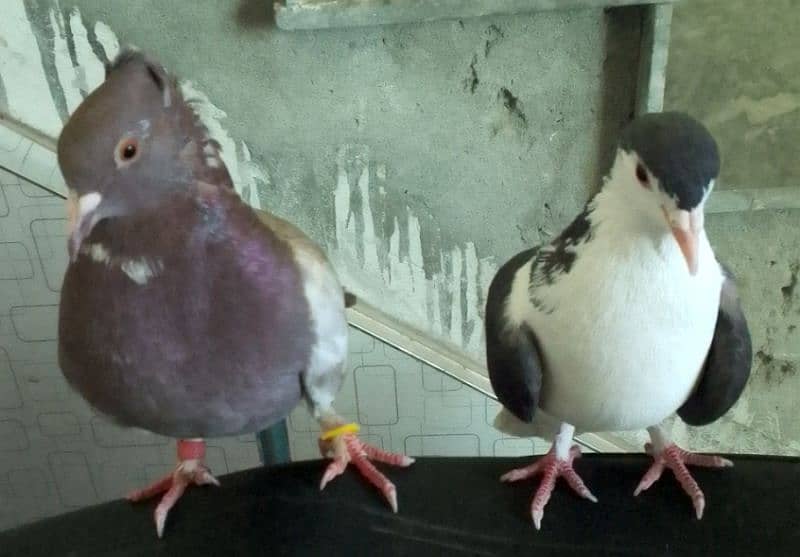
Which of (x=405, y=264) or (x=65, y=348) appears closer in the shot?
(x=65, y=348)

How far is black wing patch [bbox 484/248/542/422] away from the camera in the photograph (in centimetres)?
64

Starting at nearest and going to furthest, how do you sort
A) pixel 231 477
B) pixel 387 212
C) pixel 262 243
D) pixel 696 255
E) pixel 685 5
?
1. pixel 696 255
2. pixel 262 243
3. pixel 231 477
4. pixel 685 5
5. pixel 387 212

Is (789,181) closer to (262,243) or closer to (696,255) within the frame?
(696,255)

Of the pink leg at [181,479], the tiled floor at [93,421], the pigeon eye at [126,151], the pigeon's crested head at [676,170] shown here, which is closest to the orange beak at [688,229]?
the pigeon's crested head at [676,170]

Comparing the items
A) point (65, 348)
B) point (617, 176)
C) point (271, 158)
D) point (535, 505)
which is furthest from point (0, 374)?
point (617, 176)

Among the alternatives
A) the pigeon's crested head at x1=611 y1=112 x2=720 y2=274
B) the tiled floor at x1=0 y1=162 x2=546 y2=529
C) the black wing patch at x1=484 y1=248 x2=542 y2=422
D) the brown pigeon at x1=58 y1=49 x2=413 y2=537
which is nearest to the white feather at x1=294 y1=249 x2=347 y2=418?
the brown pigeon at x1=58 y1=49 x2=413 y2=537

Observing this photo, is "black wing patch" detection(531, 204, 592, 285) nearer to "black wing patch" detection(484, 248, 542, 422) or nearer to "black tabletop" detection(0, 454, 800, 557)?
"black wing patch" detection(484, 248, 542, 422)

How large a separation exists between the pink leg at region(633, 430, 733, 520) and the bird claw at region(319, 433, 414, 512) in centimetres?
21

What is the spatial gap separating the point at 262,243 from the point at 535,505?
1.03 feet

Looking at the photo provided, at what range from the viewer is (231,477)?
2.44 ft

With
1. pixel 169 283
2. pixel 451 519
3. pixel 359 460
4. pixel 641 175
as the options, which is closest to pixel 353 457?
pixel 359 460

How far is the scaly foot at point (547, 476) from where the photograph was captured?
0.70 m

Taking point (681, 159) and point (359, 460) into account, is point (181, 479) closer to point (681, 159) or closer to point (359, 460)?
point (359, 460)

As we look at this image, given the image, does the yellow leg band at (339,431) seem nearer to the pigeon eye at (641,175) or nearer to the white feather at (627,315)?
the white feather at (627,315)
